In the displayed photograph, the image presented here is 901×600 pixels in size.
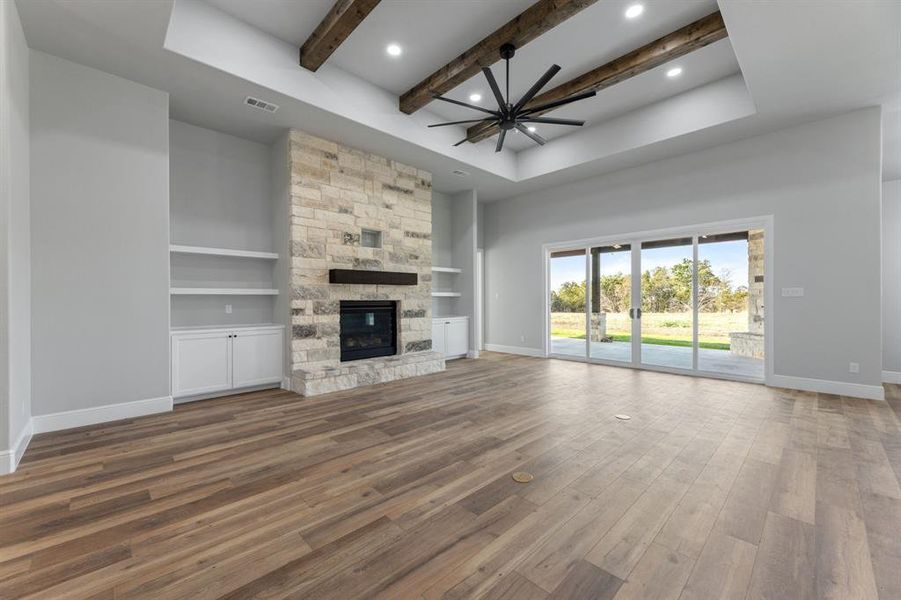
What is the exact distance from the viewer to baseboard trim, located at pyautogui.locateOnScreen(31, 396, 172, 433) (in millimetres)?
3248

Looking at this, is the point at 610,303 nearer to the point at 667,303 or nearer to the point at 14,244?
the point at 667,303

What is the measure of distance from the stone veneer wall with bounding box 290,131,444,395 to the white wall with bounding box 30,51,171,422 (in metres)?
1.45

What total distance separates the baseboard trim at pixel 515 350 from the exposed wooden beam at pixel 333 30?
19.8 feet

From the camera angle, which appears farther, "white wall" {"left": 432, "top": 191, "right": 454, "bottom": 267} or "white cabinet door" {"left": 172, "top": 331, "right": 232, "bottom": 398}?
"white wall" {"left": 432, "top": 191, "right": 454, "bottom": 267}

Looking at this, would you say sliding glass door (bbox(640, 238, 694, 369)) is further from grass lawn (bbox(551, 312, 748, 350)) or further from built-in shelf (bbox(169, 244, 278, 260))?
built-in shelf (bbox(169, 244, 278, 260))

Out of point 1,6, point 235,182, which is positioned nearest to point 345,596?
point 1,6

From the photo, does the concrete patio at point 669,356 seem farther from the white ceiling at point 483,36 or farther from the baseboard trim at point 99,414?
the baseboard trim at point 99,414

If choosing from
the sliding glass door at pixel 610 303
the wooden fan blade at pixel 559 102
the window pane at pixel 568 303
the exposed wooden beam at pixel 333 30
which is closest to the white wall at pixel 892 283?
the sliding glass door at pixel 610 303

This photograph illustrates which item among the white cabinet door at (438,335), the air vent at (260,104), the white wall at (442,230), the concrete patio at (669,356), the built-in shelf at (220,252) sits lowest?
the concrete patio at (669,356)

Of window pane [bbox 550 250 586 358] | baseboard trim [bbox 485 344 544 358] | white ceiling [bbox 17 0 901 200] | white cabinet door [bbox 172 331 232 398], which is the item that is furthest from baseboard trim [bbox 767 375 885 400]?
white cabinet door [bbox 172 331 232 398]

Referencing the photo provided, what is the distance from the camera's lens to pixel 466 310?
768 cm

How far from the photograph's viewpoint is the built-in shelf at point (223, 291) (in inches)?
170

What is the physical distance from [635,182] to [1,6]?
288 inches

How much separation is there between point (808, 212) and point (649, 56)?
9.92 ft
